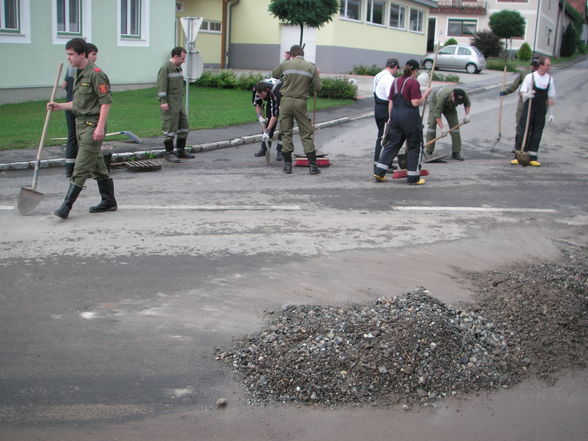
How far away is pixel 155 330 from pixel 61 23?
1832 centimetres

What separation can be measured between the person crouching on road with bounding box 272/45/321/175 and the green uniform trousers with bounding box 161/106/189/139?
6.62 ft

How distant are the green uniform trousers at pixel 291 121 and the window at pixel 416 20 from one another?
110ft

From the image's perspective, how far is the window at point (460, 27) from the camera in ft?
187

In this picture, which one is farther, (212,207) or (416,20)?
(416,20)

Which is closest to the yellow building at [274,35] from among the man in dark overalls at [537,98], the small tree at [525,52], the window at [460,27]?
the small tree at [525,52]

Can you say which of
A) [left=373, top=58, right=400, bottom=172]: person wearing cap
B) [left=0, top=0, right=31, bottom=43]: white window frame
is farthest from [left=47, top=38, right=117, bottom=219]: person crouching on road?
[left=0, top=0, right=31, bottom=43]: white window frame

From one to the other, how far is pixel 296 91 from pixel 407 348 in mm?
7131

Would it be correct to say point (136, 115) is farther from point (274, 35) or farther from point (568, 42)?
point (568, 42)

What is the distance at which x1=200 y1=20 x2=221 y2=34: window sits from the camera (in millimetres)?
34250

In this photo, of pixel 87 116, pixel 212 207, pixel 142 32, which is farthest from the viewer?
pixel 142 32

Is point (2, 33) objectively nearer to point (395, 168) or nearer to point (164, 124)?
point (164, 124)

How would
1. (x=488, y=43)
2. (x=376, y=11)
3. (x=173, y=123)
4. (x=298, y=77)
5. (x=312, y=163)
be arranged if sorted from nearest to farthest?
(x=298, y=77) < (x=312, y=163) < (x=173, y=123) < (x=376, y=11) < (x=488, y=43)

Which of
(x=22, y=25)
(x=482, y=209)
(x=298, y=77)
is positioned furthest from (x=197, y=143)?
(x=22, y=25)

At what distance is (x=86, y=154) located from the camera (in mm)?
8023
